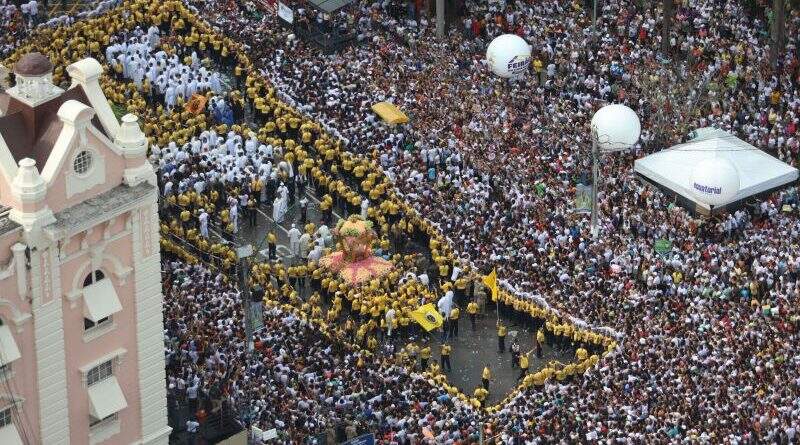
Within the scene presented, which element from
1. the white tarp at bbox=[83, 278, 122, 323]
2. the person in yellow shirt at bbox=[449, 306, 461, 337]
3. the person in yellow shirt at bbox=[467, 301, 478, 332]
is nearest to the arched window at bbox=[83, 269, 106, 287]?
the white tarp at bbox=[83, 278, 122, 323]

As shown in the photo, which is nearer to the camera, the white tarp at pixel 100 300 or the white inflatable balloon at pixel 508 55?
the white tarp at pixel 100 300

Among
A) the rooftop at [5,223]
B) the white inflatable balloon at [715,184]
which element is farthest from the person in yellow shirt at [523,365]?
the rooftop at [5,223]

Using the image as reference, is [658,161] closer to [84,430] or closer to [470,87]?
[470,87]

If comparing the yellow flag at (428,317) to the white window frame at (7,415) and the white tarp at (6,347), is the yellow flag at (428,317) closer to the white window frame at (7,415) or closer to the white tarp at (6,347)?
the white window frame at (7,415)

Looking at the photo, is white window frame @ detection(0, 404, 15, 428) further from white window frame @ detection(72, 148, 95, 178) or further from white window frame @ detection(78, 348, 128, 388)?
white window frame @ detection(72, 148, 95, 178)

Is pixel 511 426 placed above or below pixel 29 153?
below

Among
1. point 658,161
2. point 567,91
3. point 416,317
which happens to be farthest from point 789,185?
point 416,317
